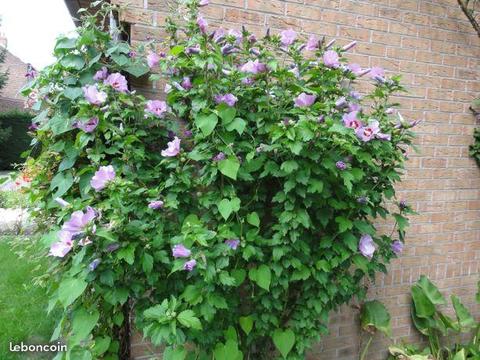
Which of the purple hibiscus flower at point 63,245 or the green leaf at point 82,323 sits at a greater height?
the purple hibiscus flower at point 63,245

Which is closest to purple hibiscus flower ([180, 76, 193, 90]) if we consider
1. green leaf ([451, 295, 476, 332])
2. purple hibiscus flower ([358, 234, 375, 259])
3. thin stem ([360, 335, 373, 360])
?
purple hibiscus flower ([358, 234, 375, 259])

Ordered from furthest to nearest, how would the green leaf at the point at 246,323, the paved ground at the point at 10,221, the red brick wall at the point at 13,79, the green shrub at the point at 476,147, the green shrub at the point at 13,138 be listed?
1. the red brick wall at the point at 13,79
2. the green shrub at the point at 13,138
3. the paved ground at the point at 10,221
4. the green shrub at the point at 476,147
5. the green leaf at the point at 246,323

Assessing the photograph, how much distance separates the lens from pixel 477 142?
2.65m

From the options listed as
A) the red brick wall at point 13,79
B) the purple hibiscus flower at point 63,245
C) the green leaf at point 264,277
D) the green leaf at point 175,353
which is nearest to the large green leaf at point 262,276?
the green leaf at point 264,277

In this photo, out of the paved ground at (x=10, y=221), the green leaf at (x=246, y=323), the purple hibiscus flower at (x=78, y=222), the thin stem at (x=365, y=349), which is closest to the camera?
the purple hibiscus flower at (x=78, y=222)

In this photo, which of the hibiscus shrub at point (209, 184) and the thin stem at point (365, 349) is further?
the thin stem at point (365, 349)

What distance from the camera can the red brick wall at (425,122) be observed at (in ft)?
7.28

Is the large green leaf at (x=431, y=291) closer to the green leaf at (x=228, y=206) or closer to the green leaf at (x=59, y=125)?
the green leaf at (x=228, y=206)

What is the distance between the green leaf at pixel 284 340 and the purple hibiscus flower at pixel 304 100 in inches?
40.9

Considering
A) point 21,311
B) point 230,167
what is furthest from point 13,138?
point 230,167

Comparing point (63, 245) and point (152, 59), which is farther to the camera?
point (152, 59)

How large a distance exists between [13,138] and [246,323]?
14576 millimetres

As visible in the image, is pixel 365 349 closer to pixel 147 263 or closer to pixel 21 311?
pixel 147 263

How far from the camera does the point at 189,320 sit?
1.43 metres
